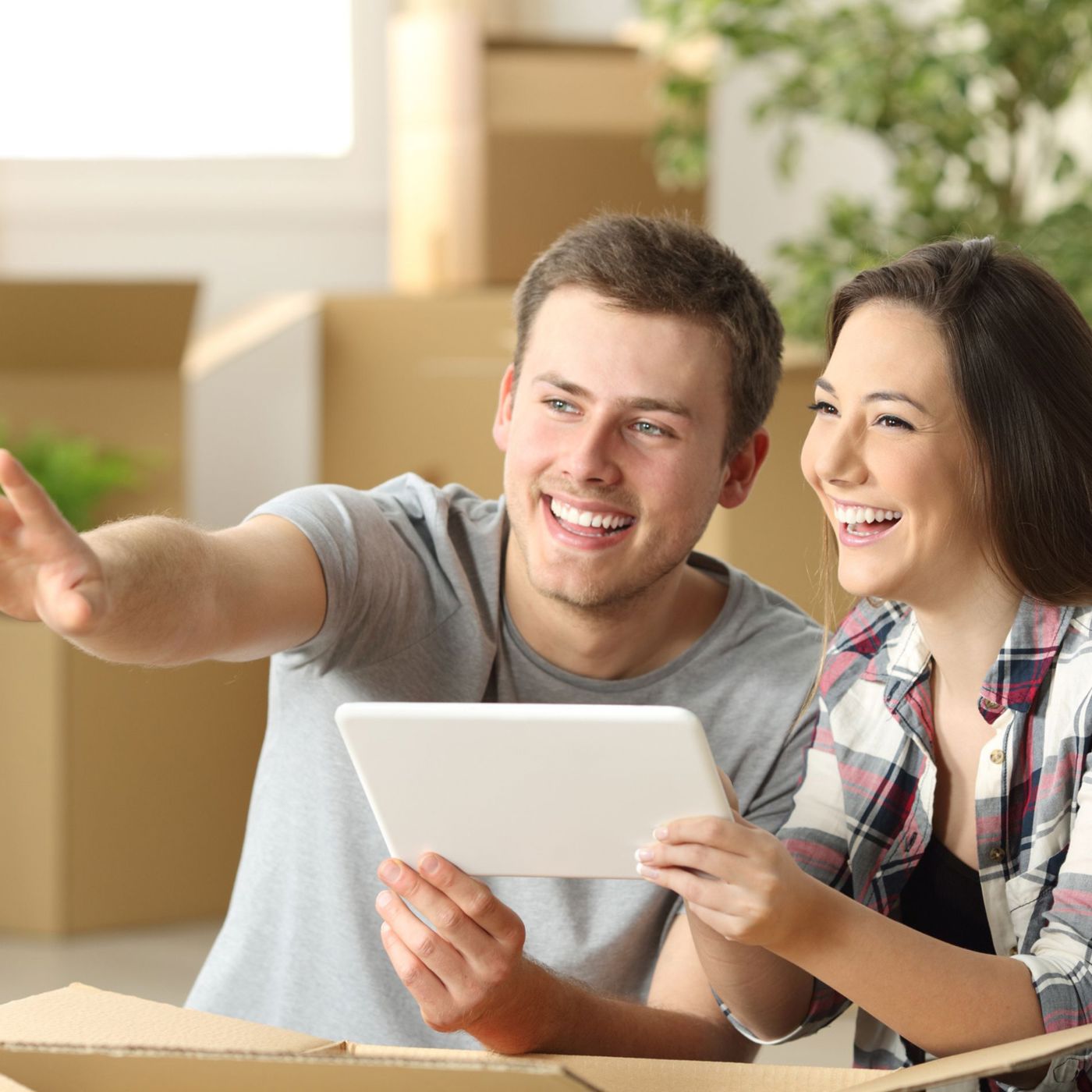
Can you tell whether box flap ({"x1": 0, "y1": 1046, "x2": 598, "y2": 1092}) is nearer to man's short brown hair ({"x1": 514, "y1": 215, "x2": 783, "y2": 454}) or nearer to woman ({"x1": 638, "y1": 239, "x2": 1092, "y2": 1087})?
woman ({"x1": 638, "y1": 239, "x2": 1092, "y2": 1087})

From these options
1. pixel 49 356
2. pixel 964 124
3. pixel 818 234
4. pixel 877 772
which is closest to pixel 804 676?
pixel 877 772

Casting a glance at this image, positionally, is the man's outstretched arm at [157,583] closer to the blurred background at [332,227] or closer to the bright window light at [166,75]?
the blurred background at [332,227]

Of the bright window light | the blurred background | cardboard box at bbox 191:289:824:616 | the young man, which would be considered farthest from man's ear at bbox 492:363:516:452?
the bright window light

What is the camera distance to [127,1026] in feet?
2.50

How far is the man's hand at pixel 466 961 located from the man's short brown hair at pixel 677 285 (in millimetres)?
503

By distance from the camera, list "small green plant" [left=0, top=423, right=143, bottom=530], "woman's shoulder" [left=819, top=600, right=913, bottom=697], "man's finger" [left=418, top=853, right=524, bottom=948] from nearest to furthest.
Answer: "man's finger" [left=418, top=853, right=524, bottom=948]
"woman's shoulder" [left=819, top=600, right=913, bottom=697]
"small green plant" [left=0, top=423, right=143, bottom=530]

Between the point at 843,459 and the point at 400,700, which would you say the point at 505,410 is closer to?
the point at 400,700

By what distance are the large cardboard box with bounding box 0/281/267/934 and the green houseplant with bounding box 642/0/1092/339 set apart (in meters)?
1.01

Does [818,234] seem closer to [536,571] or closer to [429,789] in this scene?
[536,571]

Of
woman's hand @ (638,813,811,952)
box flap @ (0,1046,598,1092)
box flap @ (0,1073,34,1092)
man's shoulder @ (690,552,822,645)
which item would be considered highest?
man's shoulder @ (690,552,822,645)

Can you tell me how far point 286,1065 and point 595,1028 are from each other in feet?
1.16

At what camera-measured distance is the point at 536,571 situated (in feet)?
4.06

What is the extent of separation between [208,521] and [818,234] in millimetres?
1790

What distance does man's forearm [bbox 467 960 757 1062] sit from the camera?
36.5 inches
